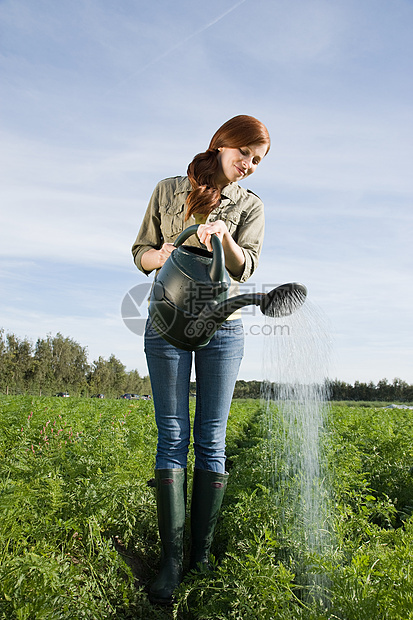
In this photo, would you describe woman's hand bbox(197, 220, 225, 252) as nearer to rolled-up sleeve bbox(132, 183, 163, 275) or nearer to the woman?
the woman

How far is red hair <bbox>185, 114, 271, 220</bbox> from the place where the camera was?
231cm

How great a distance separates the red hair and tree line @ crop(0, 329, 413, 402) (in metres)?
36.5

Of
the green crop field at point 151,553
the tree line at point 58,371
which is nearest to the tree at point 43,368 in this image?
the tree line at point 58,371

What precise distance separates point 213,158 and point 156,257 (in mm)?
563

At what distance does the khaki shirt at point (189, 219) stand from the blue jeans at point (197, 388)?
0.29 meters

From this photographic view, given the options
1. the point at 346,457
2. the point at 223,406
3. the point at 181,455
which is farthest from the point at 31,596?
the point at 346,457

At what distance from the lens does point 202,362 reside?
7.89 ft

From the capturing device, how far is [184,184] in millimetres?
2500

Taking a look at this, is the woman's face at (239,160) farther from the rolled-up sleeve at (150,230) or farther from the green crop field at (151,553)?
the green crop field at (151,553)

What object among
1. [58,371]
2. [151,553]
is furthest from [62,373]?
[151,553]

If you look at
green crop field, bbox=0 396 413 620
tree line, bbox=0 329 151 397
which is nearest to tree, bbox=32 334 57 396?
tree line, bbox=0 329 151 397

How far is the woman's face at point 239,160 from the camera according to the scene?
2350 mm

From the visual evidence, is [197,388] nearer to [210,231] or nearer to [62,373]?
[210,231]

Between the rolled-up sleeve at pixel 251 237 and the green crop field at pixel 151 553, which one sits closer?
the green crop field at pixel 151 553
